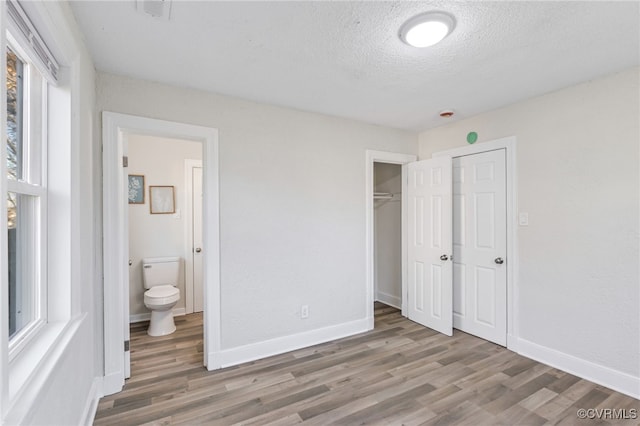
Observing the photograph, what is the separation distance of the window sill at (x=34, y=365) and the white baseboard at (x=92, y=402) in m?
0.70

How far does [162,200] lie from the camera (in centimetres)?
388

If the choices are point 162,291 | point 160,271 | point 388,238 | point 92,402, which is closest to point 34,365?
point 92,402

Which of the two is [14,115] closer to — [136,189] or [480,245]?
[136,189]

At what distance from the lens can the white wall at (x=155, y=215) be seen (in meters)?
3.75

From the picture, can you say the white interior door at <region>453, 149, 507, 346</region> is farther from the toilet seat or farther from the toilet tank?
the toilet tank

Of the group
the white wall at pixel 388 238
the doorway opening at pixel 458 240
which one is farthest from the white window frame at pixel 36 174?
the white wall at pixel 388 238

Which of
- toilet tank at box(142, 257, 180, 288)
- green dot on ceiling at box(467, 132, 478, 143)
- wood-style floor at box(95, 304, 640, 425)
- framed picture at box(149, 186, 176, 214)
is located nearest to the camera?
wood-style floor at box(95, 304, 640, 425)

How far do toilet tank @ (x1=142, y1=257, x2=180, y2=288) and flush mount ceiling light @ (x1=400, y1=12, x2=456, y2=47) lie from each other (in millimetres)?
3506

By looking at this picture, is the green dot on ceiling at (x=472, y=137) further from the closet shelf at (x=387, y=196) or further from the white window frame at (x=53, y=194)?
the white window frame at (x=53, y=194)

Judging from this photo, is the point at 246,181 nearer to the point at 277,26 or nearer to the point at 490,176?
the point at 277,26

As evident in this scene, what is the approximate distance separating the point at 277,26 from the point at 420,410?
2580 millimetres

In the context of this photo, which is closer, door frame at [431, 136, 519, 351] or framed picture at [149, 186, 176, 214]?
door frame at [431, 136, 519, 351]

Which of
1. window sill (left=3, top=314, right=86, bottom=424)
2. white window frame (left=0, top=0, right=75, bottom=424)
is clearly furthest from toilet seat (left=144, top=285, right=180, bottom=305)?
window sill (left=3, top=314, right=86, bottom=424)

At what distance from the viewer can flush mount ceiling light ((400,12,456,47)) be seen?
1608mm
